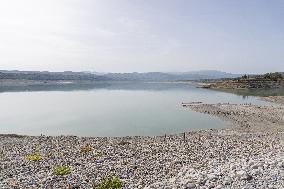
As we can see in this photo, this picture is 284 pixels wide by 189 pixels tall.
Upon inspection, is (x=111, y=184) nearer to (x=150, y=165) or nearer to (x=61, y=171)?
(x=61, y=171)

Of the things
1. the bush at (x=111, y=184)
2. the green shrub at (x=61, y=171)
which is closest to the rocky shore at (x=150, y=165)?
the green shrub at (x=61, y=171)

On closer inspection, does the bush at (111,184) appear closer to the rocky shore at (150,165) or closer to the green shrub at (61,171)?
the rocky shore at (150,165)

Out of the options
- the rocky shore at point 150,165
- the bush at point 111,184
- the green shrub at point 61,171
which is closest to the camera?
the rocky shore at point 150,165

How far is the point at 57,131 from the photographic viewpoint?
164ft

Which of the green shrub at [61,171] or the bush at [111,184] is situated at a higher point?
the bush at [111,184]

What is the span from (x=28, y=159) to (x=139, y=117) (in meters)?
39.1

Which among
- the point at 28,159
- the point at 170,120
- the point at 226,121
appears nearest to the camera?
the point at 28,159

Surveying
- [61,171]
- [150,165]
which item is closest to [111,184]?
[61,171]

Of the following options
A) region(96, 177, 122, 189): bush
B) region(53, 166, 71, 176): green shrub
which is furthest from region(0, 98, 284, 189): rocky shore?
region(96, 177, 122, 189): bush

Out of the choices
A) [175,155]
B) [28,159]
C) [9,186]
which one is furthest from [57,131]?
[9,186]

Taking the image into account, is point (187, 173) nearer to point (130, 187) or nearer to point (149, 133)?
point (130, 187)

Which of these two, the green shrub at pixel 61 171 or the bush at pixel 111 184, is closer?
the bush at pixel 111 184

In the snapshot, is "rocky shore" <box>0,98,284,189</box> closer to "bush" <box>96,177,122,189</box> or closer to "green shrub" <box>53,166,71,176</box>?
"green shrub" <box>53,166,71,176</box>

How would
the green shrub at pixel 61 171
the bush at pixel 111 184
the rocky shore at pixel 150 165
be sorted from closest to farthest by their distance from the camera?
the rocky shore at pixel 150 165 < the bush at pixel 111 184 < the green shrub at pixel 61 171
